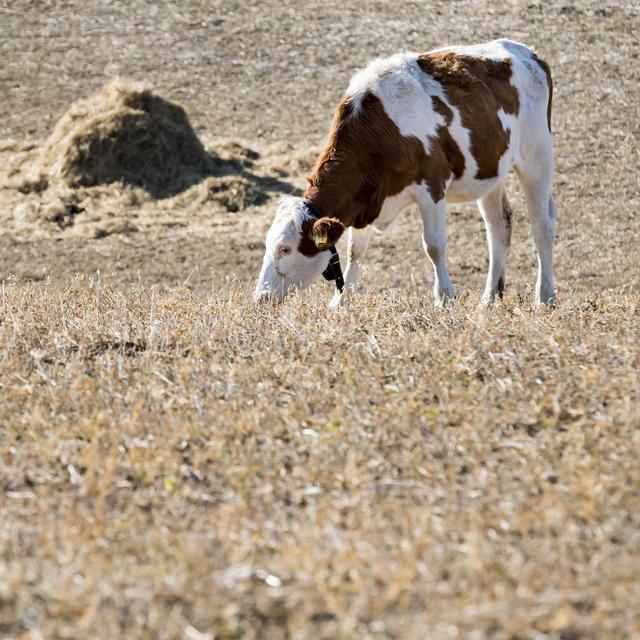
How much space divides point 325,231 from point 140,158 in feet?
38.2

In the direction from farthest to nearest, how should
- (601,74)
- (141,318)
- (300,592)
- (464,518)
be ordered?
(601,74), (141,318), (464,518), (300,592)

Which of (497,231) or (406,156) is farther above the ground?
(406,156)

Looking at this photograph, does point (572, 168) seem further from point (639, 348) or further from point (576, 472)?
point (576, 472)

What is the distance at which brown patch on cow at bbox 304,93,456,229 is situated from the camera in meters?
8.75

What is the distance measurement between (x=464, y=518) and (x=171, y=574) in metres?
1.16

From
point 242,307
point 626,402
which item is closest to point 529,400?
point 626,402

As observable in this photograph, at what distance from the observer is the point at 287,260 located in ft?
28.2

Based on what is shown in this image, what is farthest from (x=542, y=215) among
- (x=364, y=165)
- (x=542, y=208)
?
(x=364, y=165)

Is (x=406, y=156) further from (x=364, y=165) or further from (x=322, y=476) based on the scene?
(x=322, y=476)

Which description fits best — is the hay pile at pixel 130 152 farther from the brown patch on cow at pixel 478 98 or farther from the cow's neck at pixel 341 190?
the cow's neck at pixel 341 190

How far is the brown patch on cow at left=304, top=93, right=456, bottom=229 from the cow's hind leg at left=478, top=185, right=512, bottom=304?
183 cm

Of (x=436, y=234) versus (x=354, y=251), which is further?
(x=354, y=251)

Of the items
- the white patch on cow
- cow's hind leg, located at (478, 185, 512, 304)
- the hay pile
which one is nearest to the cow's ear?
the white patch on cow

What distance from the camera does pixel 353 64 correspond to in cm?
2514
